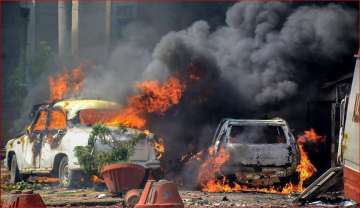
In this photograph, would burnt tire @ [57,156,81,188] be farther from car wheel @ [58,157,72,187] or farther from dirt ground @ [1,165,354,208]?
dirt ground @ [1,165,354,208]

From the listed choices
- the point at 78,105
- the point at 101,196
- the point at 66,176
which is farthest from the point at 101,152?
the point at 78,105

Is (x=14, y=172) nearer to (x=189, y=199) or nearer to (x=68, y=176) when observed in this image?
(x=68, y=176)

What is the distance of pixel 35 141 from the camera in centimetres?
1609

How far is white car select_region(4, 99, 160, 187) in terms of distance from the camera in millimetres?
14906

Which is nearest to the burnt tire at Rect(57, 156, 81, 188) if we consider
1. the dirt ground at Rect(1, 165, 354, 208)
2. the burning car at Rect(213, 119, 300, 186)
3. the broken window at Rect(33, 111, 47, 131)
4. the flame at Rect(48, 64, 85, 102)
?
the dirt ground at Rect(1, 165, 354, 208)

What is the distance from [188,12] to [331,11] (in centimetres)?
1180

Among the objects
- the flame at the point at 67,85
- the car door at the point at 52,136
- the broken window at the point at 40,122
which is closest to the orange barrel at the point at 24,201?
the car door at the point at 52,136

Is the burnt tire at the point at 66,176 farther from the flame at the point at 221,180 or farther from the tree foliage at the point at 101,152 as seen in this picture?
the flame at the point at 221,180

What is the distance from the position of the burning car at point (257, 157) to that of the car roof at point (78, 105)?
3.13 metres

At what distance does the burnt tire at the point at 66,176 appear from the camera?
14856 mm

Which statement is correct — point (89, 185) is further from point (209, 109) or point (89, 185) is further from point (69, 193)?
point (209, 109)

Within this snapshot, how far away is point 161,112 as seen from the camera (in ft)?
57.9

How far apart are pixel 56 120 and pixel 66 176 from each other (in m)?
1.52

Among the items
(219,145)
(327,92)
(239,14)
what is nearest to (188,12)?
(239,14)
